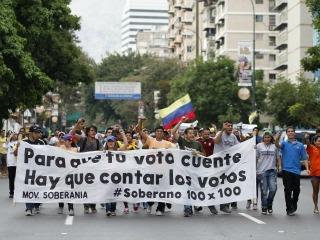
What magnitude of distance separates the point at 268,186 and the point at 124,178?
288 cm

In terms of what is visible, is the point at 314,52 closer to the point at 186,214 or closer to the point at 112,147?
the point at 112,147

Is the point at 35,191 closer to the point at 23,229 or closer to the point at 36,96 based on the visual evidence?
the point at 23,229

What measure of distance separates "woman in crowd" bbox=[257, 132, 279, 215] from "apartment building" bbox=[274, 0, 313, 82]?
177 ft

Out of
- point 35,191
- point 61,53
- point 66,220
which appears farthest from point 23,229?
point 61,53

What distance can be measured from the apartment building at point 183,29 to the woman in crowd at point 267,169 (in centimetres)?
10207

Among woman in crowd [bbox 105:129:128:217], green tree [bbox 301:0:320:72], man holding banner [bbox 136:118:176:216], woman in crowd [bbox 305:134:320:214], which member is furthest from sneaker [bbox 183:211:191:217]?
green tree [bbox 301:0:320:72]

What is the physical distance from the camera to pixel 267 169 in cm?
1758

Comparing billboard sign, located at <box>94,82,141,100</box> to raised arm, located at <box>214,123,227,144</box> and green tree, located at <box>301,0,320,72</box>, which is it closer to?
green tree, located at <box>301,0,320,72</box>

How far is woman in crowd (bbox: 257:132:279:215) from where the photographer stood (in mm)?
17430

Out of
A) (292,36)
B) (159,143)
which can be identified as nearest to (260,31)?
(292,36)

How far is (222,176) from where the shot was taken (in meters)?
17.7

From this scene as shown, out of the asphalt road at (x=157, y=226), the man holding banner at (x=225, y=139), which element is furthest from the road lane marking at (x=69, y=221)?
the man holding banner at (x=225, y=139)

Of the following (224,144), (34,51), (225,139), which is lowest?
(224,144)

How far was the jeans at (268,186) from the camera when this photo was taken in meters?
17.4
